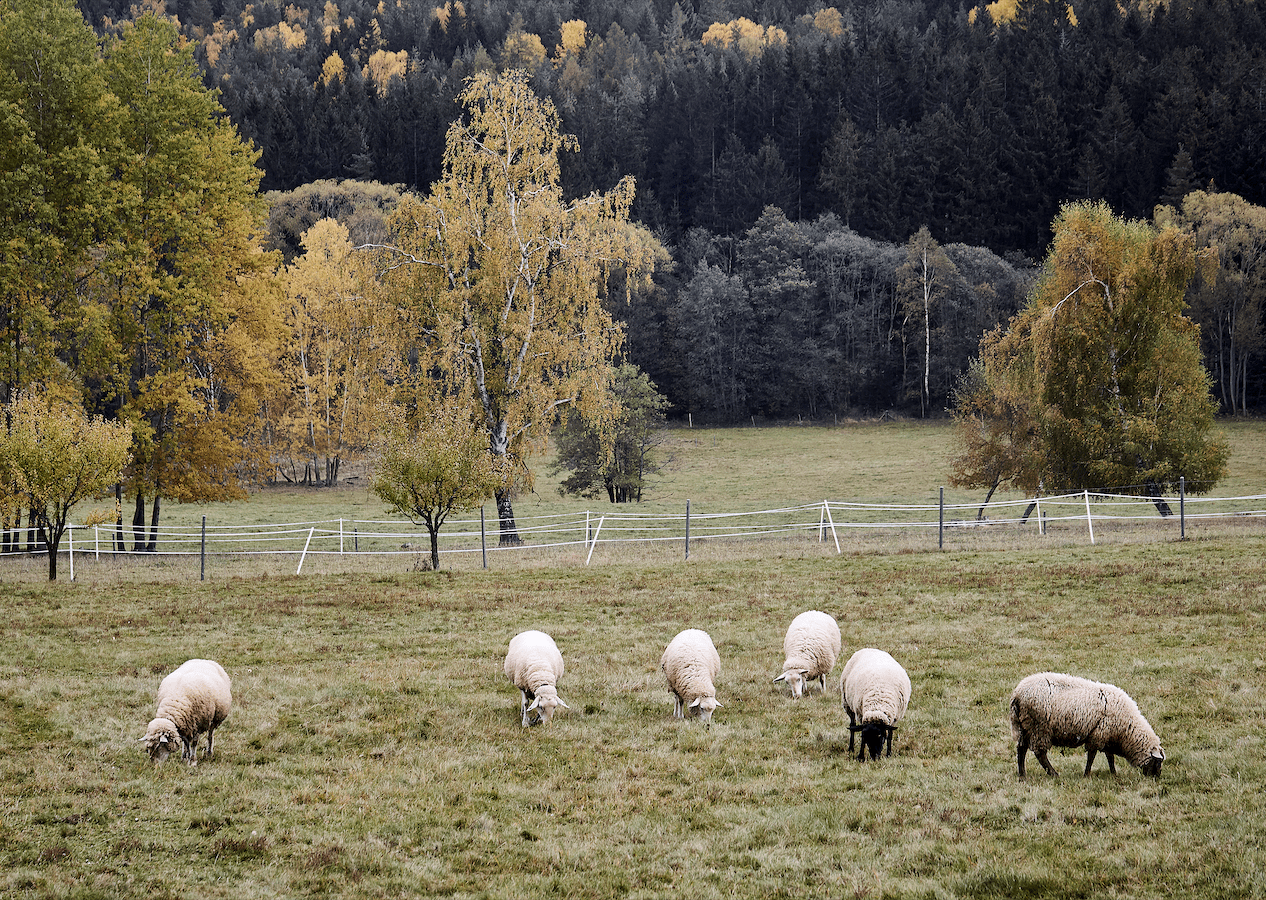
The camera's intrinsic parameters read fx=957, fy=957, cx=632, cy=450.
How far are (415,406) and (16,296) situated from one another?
1194 centimetres

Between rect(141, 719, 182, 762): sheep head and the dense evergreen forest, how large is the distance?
6354 centimetres

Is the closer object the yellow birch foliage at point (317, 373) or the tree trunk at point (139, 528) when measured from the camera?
the tree trunk at point (139, 528)

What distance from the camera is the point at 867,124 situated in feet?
329

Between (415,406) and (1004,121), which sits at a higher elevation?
(1004,121)

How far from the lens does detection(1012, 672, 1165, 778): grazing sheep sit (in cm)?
882

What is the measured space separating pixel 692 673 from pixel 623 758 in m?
1.83

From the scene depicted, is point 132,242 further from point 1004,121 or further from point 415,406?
point 1004,121

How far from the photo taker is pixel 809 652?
41.6 feet

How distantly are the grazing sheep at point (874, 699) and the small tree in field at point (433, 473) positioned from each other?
14182mm

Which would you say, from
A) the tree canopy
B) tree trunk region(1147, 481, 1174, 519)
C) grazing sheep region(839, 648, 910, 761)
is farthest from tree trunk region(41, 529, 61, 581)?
tree trunk region(1147, 481, 1174, 519)

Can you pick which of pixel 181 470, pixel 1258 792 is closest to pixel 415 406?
pixel 181 470

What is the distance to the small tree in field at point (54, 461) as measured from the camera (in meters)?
21.6

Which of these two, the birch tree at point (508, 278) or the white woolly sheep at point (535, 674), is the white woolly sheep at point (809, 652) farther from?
the birch tree at point (508, 278)

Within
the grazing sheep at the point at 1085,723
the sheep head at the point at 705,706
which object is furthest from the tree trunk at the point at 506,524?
the grazing sheep at the point at 1085,723
